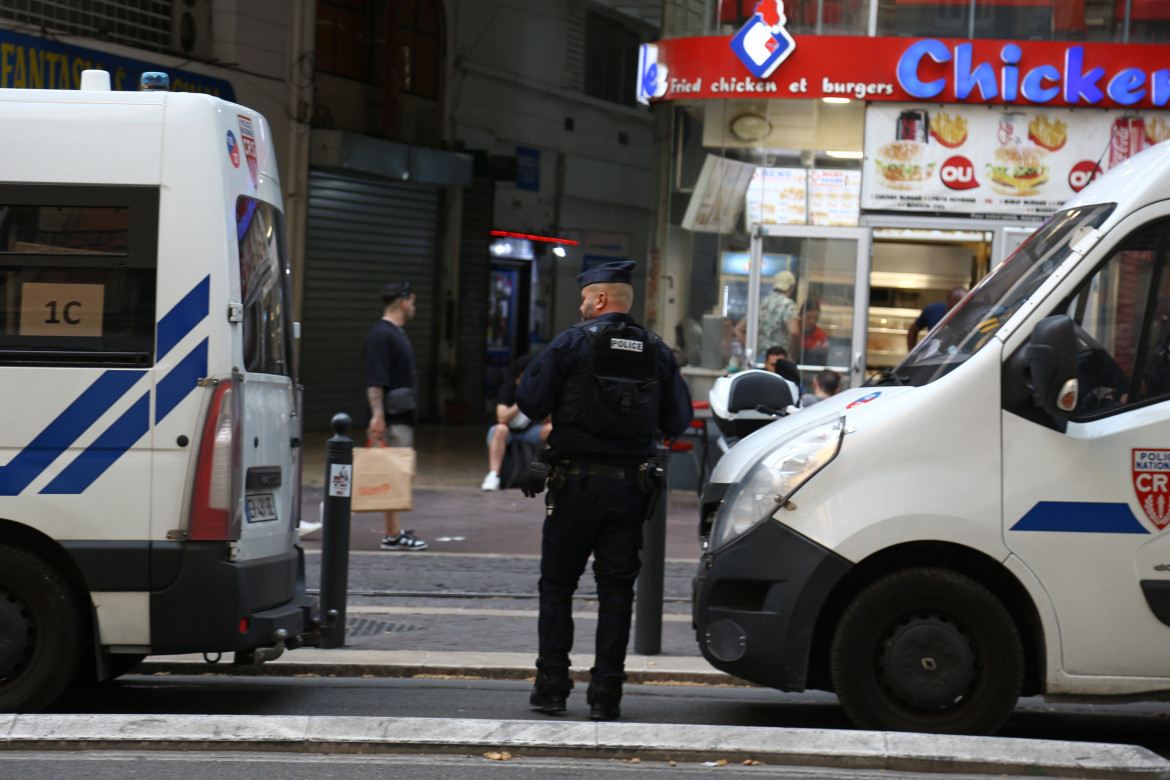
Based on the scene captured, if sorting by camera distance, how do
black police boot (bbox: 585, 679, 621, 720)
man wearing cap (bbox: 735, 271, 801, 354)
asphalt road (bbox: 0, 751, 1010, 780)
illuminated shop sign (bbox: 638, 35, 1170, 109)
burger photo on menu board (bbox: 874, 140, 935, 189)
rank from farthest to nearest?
man wearing cap (bbox: 735, 271, 801, 354) < burger photo on menu board (bbox: 874, 140, 935, 189) < illuminated shop sign (bbox: 638, 35, 1170, 109) < black police boot (bbox: 585, 679, 621, 720) < asphalt road (bbox: 0, 751, 1010, 780)

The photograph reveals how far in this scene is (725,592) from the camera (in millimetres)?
5219

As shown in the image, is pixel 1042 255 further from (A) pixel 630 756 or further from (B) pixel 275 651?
(B) pixel 275 651

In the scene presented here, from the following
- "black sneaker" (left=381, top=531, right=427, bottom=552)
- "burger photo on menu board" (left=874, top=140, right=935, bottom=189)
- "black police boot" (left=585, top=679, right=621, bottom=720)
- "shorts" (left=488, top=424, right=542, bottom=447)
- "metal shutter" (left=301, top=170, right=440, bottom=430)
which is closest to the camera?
"black police boot" (left=585, top=679, right=621, bottom=720)

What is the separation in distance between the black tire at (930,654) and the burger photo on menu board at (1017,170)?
9.83m

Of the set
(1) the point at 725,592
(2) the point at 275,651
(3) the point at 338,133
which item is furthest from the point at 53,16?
(1) the point at 725,592

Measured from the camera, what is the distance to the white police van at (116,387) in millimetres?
5285

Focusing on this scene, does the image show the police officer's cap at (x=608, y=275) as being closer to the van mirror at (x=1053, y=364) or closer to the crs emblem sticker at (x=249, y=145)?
the crs emblem sticker at (x=249, y=145)

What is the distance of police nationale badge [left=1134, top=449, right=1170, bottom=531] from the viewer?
16.2ft

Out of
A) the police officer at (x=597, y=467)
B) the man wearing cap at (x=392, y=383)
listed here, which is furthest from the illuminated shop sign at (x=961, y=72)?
the police officer at (x=597, y=467)

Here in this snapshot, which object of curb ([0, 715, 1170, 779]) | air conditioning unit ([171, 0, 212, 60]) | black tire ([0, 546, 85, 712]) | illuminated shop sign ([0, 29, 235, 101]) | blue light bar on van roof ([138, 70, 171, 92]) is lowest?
curb ([0, 715, 1170, 779])

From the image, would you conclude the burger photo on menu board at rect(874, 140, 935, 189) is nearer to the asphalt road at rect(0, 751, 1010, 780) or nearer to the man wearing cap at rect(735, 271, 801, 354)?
the man wearing cap at rect(735, 271, 801, 354)

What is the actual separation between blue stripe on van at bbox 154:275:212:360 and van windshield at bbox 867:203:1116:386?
2.75 meters

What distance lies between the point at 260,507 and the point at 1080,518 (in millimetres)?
3239

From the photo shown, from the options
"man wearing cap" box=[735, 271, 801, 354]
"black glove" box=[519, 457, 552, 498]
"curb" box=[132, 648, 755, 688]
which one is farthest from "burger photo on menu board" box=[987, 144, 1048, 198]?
"black glove" box=[519, 457, 552, 498]
